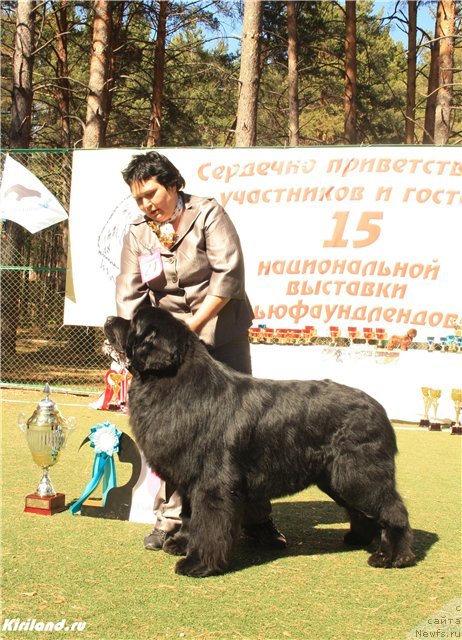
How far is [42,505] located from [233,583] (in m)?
1.60

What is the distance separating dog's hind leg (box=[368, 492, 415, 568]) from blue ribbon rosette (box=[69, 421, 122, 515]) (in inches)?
69.9

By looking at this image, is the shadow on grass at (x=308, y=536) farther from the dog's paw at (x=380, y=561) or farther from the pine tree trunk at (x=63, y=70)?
the pine tree trunk at (x=63, y=70)

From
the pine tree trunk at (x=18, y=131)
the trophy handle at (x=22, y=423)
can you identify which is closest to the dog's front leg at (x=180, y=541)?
the trophy handle at (x=22, y=423)

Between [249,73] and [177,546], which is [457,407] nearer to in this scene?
[177,546]

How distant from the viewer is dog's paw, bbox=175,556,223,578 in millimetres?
3561

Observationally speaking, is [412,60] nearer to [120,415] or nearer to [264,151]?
[264,151]

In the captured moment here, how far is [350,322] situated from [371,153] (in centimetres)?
217

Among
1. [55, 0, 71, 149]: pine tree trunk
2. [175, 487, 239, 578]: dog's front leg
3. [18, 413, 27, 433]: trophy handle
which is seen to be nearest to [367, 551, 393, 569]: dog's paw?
[175, 487, 239, 578]: dog's front leg

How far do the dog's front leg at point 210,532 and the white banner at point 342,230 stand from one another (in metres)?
5.66

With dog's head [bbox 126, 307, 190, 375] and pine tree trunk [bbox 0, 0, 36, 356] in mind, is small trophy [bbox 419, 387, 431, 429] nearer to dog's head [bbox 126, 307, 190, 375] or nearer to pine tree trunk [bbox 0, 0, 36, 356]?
dog's head [bbox 126, 307, 190, 375]

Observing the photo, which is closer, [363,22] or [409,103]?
[409,103]

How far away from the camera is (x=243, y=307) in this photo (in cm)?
423

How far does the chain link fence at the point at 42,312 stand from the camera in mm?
11281

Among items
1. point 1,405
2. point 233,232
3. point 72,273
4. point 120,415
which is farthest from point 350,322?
point 233,232
